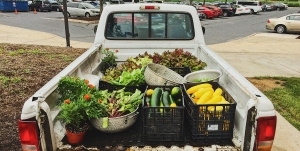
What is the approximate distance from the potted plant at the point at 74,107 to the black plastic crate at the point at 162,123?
0.55 metres

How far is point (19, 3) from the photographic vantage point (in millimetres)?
35156

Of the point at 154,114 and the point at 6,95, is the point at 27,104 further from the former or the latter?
the point at 6,95

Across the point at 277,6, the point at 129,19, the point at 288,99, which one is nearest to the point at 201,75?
the point at 129,19

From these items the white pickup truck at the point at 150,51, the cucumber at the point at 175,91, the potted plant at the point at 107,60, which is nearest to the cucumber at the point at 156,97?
the cucumber at the point at 175,91

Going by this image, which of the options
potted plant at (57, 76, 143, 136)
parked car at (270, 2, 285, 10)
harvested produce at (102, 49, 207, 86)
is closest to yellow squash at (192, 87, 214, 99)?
potted plant at (57, 76, 143, 136)

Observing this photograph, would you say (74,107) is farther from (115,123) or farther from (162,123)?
(162,123)

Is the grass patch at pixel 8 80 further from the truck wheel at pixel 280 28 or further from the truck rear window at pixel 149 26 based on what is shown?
the truck wheel at pixel 280 28

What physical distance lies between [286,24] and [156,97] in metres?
22.1

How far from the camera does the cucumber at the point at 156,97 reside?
281cm

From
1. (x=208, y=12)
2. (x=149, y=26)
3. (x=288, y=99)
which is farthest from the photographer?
(x=208, y=12)

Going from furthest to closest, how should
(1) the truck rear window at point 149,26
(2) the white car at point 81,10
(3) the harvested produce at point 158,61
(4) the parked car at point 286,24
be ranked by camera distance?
(2) the white car at point 81,10 < (4) the parked car at point 286,24 < (1) the truck rear window at point 149,26 < (3) the harvested produce at point 158,61

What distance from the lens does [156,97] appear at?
2.91 meters

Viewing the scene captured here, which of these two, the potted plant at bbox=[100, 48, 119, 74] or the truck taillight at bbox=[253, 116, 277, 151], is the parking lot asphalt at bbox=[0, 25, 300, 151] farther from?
the potted plant at bbox=[100, 48, 119, 74]

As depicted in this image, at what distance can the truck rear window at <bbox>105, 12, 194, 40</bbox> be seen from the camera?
4977 mm
